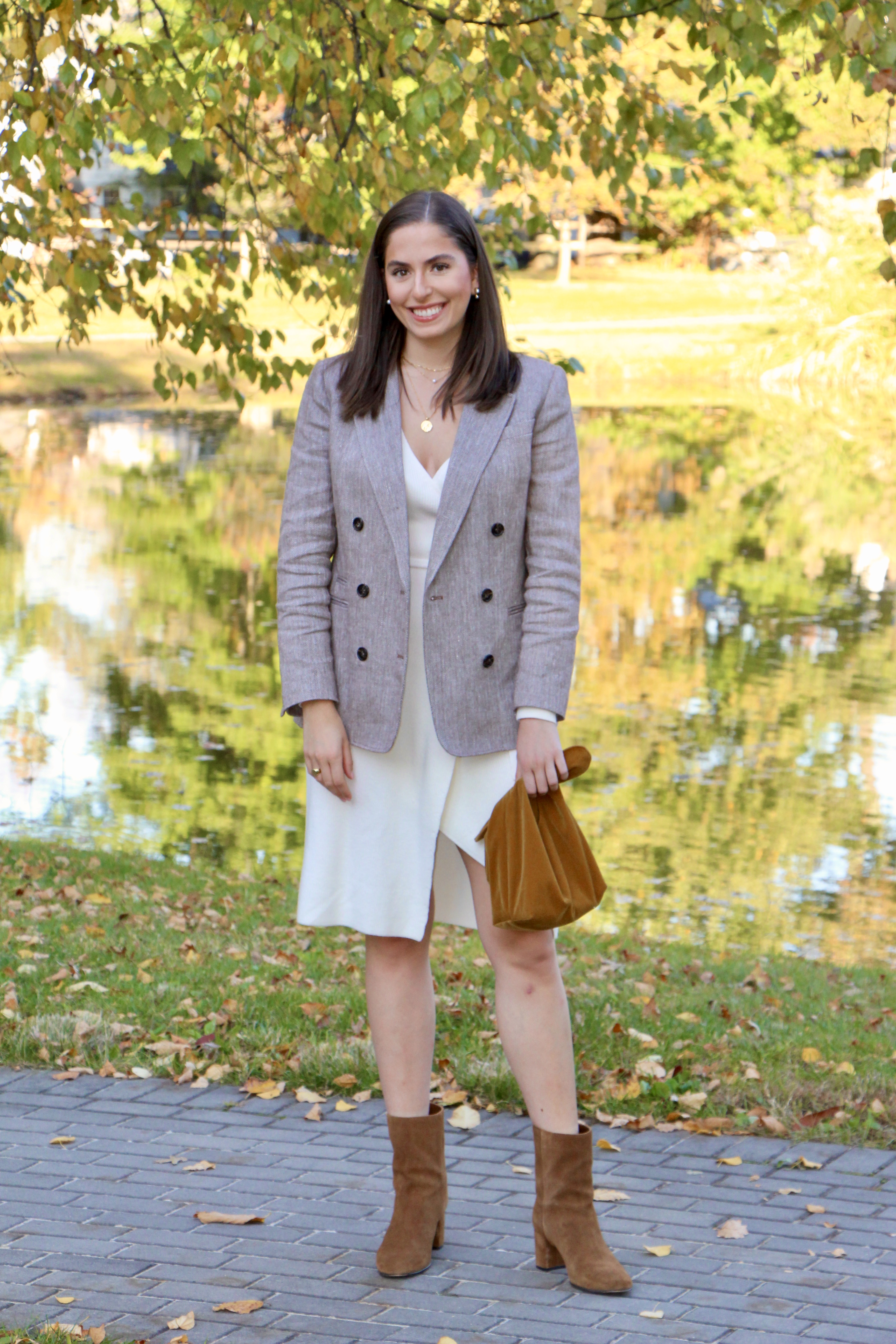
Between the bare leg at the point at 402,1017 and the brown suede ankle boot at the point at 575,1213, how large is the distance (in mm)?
303

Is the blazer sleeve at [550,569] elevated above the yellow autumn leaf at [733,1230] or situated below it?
above

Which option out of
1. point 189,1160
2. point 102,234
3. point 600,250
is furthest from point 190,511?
point 600,250

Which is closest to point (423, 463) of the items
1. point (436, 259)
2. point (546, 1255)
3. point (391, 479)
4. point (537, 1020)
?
point (391, 479)

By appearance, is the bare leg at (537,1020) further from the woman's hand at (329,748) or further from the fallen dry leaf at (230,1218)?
the fallen dry leaf at (230,1218)

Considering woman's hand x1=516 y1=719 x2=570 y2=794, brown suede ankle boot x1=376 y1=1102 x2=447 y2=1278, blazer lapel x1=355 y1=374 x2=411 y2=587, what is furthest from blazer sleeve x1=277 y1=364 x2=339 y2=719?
brown suede ankle boot x1=376 y1=1102 x2=447 y2=1278

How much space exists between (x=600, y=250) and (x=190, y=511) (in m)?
43.2

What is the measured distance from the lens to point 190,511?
2131cm

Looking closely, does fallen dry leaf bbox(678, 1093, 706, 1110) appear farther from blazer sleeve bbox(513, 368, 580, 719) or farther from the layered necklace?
the layered necklace

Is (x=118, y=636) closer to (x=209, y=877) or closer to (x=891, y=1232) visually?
(x=209, y=877)

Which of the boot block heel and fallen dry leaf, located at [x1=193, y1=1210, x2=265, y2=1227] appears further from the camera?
fallen dry leaf, located at [x1=193, y1=1210, x2=265, y2=1227]

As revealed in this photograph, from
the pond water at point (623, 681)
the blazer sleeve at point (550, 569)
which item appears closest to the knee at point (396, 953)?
the blazer sleeve at point (550, 569)

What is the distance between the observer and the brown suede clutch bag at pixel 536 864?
3414 millimetres

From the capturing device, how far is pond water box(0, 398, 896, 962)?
372 inches

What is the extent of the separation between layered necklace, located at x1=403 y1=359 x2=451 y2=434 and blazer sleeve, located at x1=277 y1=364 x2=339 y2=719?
0.60 feet
